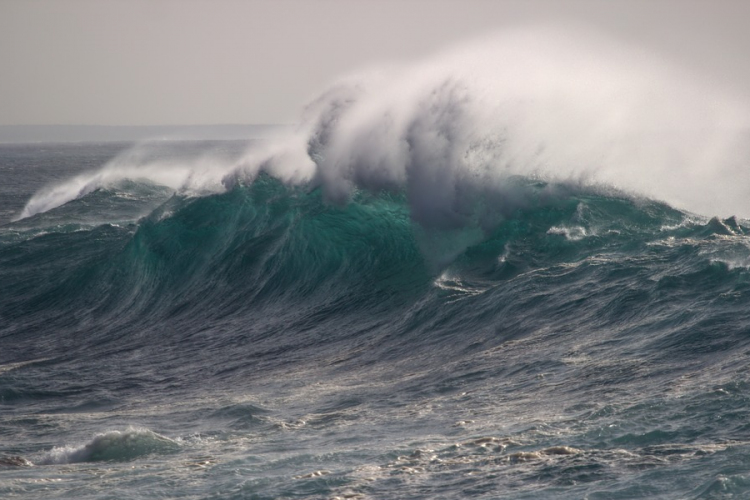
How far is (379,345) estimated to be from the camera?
12.5m

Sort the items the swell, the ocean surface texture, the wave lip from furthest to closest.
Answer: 1. the swell
2. the wave lip
3. the ocean surface texture

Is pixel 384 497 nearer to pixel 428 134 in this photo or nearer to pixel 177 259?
pixel 428 134

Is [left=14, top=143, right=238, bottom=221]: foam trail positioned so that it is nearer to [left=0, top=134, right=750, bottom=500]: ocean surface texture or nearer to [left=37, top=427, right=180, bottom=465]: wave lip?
[left=0, top=134, right=750, bottom=500]: ocean surface texture

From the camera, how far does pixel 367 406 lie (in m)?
9.60

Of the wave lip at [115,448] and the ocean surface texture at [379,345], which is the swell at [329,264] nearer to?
the ocean surface texture at [379,345]

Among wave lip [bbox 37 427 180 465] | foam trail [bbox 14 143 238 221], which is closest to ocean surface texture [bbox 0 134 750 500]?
wave lip [bbox 37 427 180 465]

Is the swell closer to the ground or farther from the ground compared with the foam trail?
closer to the ground

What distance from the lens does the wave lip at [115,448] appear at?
8.37 meters

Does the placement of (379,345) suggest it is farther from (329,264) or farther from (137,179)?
(137,179)

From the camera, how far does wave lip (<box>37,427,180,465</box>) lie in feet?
27.5

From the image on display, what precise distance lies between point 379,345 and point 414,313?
1180 millimetres

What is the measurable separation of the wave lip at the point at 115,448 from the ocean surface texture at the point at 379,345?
3 centimetres

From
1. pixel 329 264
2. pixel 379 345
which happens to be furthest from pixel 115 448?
pixel 329 264

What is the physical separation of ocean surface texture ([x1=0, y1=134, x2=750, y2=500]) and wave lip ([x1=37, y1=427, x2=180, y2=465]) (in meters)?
0.03
